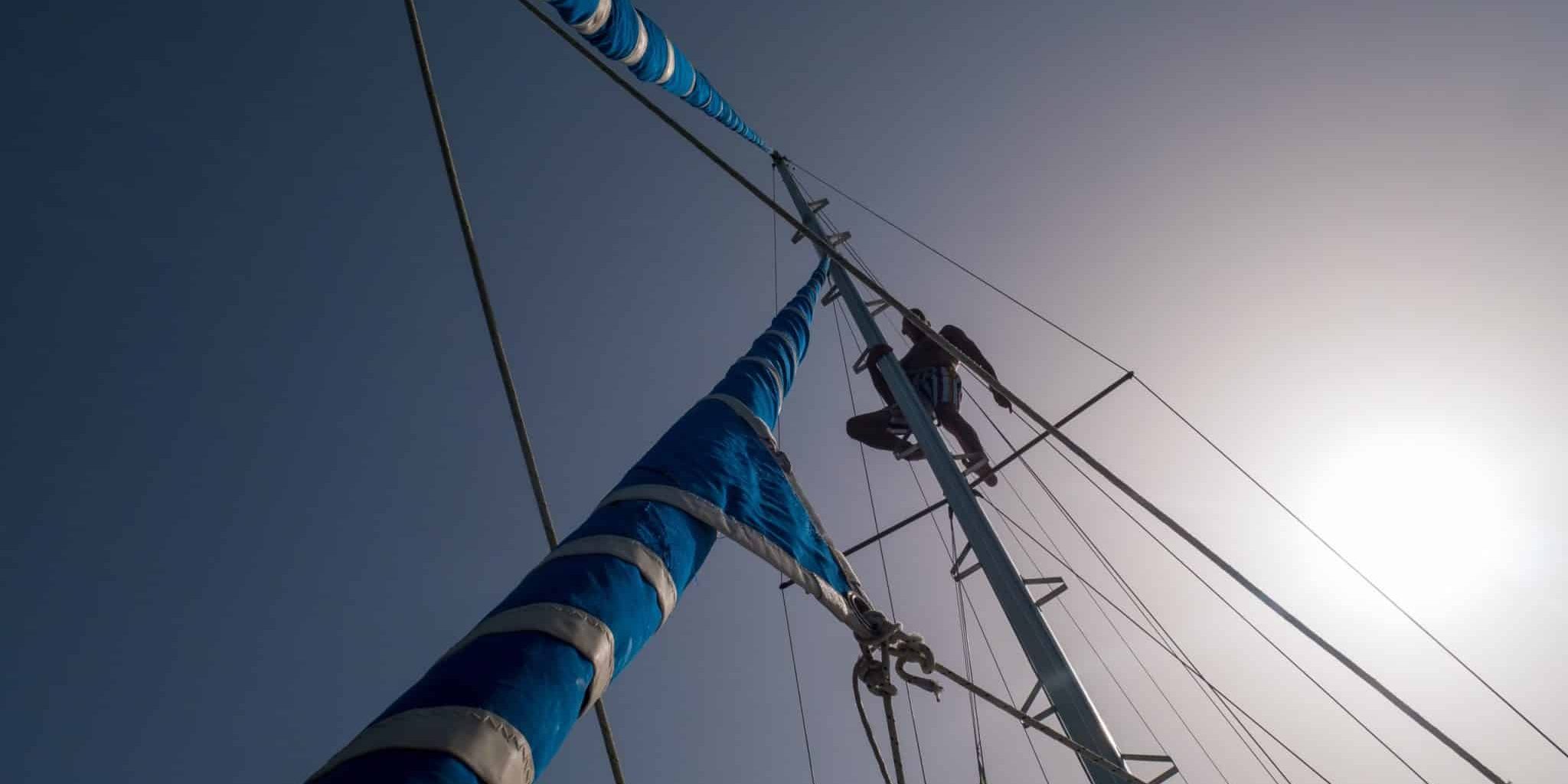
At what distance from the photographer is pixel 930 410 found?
25.5 feet

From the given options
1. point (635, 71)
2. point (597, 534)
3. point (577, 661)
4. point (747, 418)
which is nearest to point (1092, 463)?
point (747, 418)

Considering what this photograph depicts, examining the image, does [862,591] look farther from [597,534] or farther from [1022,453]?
[1022,453]

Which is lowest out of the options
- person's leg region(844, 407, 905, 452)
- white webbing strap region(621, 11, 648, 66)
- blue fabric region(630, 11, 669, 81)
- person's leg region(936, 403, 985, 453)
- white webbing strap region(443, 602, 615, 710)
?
white webbing strap region(443, 602, 615, 710)

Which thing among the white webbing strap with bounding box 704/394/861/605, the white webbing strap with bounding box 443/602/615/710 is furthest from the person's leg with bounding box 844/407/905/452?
the white webbing strap with bounding box 443/602/615/710

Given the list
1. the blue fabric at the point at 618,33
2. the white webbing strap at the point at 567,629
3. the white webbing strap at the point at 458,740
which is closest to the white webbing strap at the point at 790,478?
the white webbing strap at the point at 567,629

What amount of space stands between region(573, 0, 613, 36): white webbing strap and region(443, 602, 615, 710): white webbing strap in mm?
4011

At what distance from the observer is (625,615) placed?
2.39m

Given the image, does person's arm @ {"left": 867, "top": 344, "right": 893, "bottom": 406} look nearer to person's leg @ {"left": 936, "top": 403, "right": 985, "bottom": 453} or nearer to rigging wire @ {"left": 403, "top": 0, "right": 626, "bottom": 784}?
person's leg @ {"left": 936, "top": 403, "right": 985, "bottom": 453}

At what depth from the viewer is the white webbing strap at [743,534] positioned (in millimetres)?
3006

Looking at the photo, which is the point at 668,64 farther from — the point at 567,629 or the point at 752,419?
→ the point at 567,629

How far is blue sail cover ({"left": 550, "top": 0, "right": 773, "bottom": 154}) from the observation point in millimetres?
4742

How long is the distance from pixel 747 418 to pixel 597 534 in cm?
150

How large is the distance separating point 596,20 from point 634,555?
12.7 ft

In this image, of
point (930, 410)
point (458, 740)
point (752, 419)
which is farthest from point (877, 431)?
point (458, 740)
